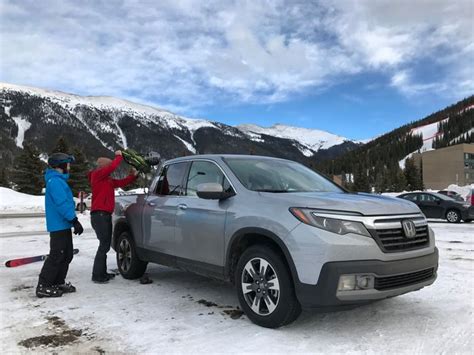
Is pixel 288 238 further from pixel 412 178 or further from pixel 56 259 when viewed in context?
pixel 412 178

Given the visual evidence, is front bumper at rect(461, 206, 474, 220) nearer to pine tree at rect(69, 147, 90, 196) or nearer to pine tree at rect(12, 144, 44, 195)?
pine tree at rect(69, 147, 90, 196)

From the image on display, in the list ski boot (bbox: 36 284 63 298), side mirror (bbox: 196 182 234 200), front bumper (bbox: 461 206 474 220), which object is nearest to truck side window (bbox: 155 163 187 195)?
side mirror (bbox: 196 182 234 200)

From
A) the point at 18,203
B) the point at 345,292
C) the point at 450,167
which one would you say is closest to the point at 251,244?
the point at 345,292

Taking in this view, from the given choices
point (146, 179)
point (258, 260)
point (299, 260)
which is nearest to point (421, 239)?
point (299, 260)

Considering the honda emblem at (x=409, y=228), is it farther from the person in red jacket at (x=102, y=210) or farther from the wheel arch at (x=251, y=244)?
the person in red jacket at (x=102, y=210)

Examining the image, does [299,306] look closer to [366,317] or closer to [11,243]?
[366,317]

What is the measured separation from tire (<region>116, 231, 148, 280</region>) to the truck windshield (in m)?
2.34

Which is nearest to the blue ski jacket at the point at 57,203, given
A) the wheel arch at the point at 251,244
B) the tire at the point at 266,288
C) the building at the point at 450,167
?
the wheel arch at the point at 251,244

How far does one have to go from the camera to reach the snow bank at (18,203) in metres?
27.3

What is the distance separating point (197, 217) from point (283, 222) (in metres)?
1.40

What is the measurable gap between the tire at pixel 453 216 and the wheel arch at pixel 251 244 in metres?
16.1

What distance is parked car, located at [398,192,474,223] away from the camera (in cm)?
1808

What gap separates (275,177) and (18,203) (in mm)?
27337

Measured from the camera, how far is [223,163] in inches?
216
